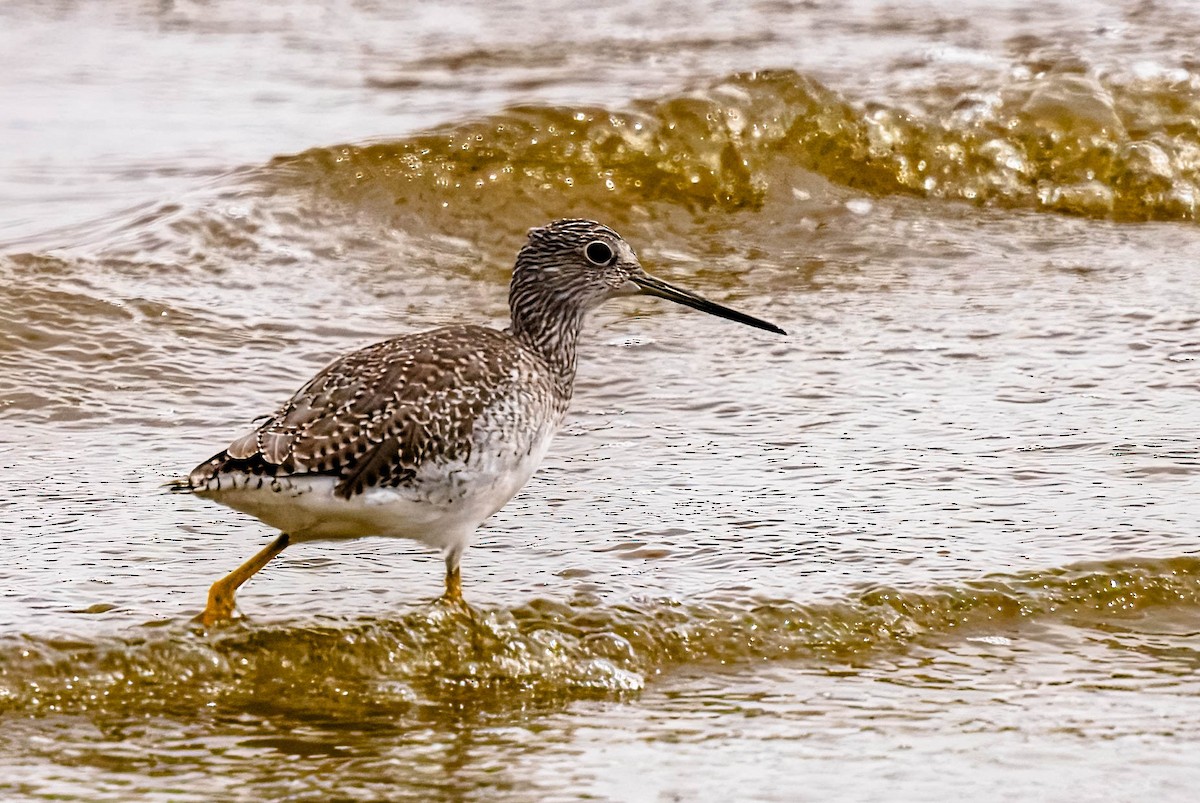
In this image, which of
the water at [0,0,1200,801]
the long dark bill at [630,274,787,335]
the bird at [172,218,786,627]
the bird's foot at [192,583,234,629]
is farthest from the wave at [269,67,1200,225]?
the bird's foot at [192,583,234,629]

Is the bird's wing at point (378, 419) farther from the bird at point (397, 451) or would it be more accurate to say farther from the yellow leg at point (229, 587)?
the yellow leg at point (229, 587)

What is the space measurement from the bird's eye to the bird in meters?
0.66

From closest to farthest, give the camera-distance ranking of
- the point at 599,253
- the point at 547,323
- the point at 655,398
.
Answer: the point at 547,323, the point at 599,253, the point at 655,398

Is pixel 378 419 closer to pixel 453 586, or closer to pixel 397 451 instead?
pixel 397 451

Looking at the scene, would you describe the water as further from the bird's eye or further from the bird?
the bird's eye

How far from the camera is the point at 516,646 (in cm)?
590

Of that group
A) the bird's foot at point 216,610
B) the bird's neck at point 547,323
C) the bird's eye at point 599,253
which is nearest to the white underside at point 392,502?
the bird's foot at point 216,610

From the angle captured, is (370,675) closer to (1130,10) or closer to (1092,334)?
(1092,334)

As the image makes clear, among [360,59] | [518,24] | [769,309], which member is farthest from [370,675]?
[518,24]

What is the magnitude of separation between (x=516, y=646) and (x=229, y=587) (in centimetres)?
95

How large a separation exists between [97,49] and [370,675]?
9573 millimetres

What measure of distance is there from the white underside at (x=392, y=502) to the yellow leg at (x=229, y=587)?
0.13 metres

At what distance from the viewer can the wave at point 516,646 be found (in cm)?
566

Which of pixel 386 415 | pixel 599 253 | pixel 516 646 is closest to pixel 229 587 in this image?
pixel 386 415
